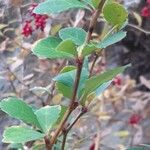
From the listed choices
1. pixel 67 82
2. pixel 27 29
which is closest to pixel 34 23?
pixel 27 29

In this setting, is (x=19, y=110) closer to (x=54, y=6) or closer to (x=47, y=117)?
(x=47, y=117)

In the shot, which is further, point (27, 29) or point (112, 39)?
point (27, 29)

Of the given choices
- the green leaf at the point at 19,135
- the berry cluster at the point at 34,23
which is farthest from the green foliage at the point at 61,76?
the berry cluster at the point at 34,23

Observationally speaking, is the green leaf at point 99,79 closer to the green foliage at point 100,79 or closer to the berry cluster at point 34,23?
the green foliage at point 100,79

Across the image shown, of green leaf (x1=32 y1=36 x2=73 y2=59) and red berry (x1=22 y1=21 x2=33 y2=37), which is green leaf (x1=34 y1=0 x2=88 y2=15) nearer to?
green leaf (x1=32 y1=36 x2=73 y2=59)

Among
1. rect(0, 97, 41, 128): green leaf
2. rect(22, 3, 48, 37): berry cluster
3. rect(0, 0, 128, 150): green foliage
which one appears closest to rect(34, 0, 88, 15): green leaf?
rect(0, 0, 128, 150): green foliage

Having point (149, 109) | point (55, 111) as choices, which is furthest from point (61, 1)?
point (149, 109)
